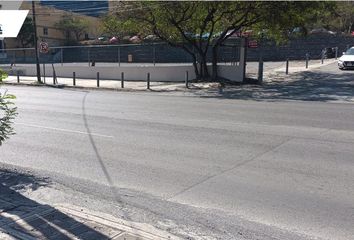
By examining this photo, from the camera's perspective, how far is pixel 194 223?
5.03 metres

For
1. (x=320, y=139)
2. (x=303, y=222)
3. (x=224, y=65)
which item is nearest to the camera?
(x=303, y=222)

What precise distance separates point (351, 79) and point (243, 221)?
22.0m

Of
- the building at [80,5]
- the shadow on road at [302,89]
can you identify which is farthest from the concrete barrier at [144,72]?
the building at [80,5]

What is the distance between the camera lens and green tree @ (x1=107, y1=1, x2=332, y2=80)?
23547 mm

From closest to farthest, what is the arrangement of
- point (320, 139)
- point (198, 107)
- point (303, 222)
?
point (303, 222) → point (320, 139) → point (198, 107)

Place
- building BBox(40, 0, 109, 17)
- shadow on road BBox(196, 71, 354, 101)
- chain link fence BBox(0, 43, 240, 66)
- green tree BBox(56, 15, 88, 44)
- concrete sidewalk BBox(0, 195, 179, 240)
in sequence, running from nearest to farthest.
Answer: concrete sidewalk BBox(0, 195, 179, 240), shadow on road BBox(196, 71, 354, 101), chain link fence BBox(0, 43, 240, 66), green tree BBox(56, 15, 88, 44), building BBox(40, 0, 109, 17)

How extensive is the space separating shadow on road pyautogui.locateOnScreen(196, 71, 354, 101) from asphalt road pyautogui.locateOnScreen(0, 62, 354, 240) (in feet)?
13.9

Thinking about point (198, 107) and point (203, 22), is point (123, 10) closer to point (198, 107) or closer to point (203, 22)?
point (203, 22)

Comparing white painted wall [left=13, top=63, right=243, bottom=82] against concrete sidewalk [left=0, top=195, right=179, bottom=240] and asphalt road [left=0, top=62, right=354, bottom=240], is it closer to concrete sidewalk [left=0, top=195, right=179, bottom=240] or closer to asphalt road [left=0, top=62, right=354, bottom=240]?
asphalt road [left=0, top=62, right=354, bottom=240]

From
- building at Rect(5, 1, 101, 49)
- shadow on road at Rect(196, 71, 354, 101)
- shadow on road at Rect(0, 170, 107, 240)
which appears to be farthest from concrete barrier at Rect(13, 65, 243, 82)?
building at Rect(5, 1, 101, 49)

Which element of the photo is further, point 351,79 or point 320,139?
point 351,79

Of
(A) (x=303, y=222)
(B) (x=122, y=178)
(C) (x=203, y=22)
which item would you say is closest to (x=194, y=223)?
(A) (x=303, y=222)

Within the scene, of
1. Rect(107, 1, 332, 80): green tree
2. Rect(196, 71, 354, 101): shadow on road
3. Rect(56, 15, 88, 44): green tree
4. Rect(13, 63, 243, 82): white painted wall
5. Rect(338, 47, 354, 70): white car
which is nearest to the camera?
Rect(196, 71, 354, 101): shadow on road

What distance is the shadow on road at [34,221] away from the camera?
172 inches
